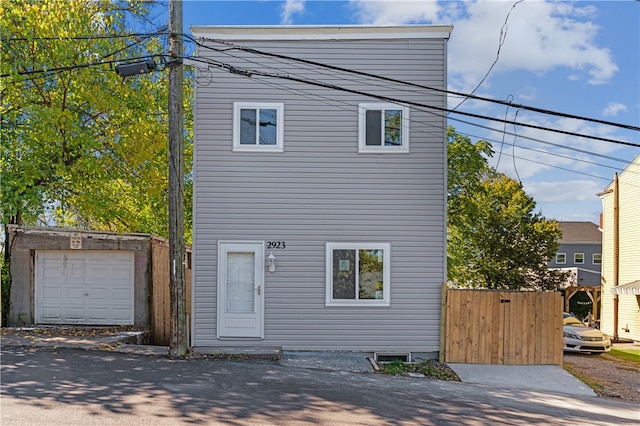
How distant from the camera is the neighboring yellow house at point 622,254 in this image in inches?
807

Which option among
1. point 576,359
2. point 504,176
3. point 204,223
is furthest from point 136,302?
point 504,176

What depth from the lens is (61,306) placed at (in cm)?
1284

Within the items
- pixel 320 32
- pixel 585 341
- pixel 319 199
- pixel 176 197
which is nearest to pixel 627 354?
pixel 585 341

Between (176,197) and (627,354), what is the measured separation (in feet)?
49.5

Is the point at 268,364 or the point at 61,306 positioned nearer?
the point at 268,364

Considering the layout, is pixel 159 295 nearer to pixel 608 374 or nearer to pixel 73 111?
pixel 73 111

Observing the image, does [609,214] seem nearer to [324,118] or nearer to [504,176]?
[504,176]

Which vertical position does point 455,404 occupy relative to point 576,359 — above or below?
above

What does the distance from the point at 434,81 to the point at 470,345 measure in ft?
18.4

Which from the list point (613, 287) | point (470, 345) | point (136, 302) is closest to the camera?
point (470, 345)

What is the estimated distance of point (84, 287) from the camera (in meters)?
12.9

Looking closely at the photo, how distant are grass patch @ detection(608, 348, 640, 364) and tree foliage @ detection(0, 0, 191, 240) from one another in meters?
14.9

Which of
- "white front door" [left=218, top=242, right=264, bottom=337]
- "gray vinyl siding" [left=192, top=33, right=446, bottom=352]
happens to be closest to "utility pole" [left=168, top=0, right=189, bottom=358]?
"gray vinyl siding" [left=192, top=33, right=446, bottom=352]

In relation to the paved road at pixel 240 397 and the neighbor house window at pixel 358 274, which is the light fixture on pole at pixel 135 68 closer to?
the neighbor house window at pixel 358 274
